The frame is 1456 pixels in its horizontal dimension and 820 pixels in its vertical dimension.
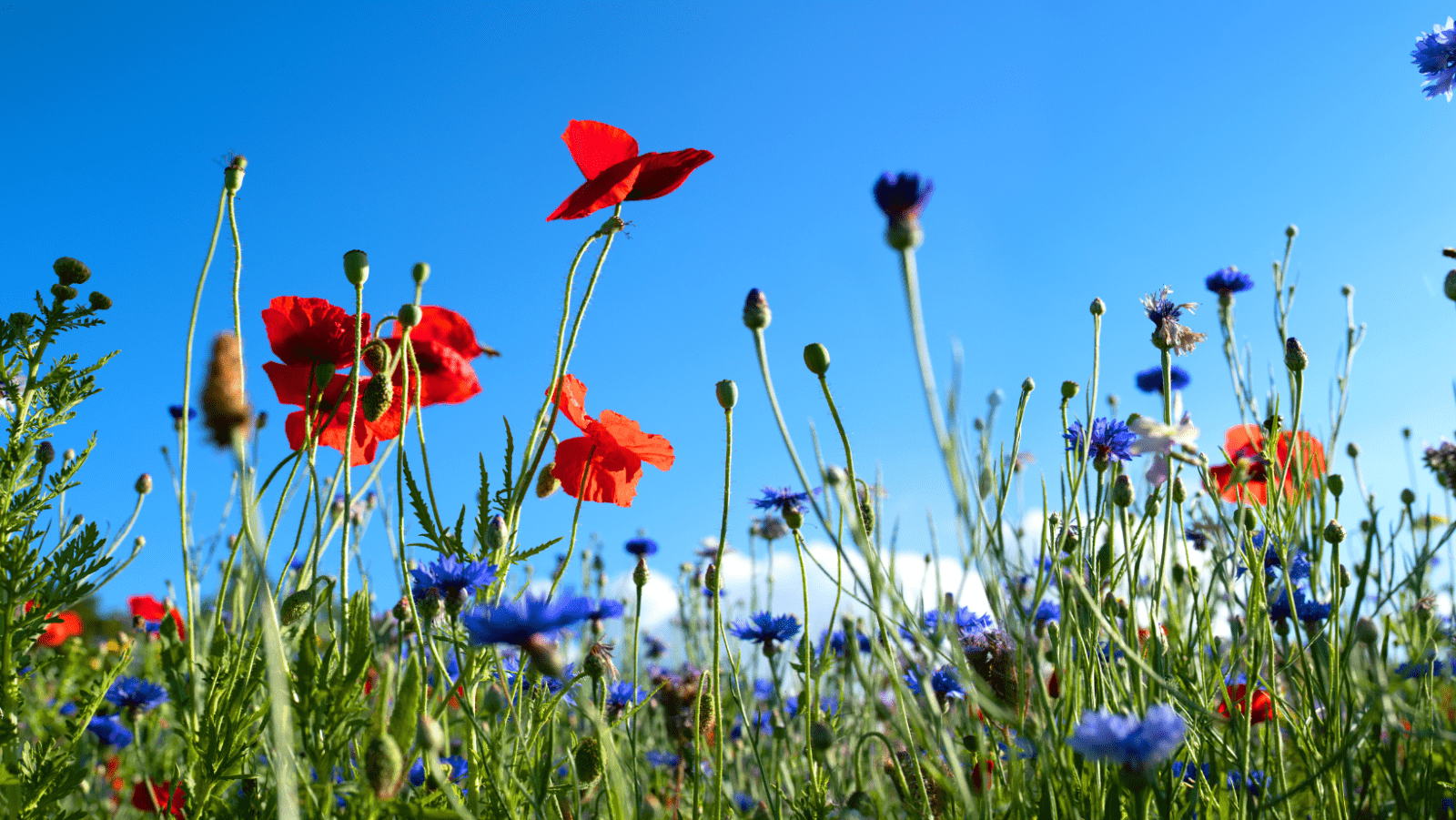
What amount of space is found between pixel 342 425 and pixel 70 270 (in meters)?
0.49

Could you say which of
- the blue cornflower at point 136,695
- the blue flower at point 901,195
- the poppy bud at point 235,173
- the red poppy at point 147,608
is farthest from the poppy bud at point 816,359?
the red poppy at point 147,608

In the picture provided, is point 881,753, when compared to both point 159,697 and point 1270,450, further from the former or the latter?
point 159,697

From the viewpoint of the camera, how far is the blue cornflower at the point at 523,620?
845 millimetres

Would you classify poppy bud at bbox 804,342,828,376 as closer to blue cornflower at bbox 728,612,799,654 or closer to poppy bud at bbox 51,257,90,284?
blue cornflower at bbox 728,612,799,654

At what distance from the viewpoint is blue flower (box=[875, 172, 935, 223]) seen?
0.81 m

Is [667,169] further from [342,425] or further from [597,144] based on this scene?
[342,425]

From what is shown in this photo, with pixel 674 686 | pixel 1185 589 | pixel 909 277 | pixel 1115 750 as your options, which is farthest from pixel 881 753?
pixel 909 277

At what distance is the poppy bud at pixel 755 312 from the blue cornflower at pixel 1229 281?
1.42 meters

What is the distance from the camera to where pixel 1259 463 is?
1.69 metres

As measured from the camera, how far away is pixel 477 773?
1148mm

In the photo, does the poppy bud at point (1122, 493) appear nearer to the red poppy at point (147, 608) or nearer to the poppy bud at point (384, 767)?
the poppy bud at point (384, 767)

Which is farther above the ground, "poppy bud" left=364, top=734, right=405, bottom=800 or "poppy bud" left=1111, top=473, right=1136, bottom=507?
"poppy bud" left=1111, top=473, right=1136, bottom=507

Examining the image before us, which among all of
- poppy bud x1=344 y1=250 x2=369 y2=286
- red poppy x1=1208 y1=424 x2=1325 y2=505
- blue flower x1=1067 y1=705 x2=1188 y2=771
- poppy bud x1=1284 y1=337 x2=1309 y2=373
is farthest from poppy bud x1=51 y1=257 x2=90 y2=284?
poppy bud x1=1284 y1=337 x2=1309 y2=373

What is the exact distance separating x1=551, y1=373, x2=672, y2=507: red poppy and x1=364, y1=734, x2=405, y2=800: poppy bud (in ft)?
2.06
